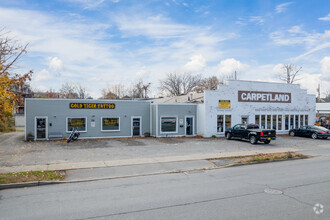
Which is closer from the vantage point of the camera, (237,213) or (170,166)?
(237,213)

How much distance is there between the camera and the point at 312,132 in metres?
25.8

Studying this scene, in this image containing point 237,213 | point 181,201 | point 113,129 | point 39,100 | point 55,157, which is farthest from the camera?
point 113,129

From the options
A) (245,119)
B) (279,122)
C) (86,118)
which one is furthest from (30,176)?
(279,122)

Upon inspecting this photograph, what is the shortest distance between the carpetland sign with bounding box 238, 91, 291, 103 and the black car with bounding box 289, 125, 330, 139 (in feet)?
12.9

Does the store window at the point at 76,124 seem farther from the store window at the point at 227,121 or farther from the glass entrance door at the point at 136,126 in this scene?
the store window at the point at 227,121

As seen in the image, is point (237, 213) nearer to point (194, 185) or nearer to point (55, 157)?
point (194, 185)

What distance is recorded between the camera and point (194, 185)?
9.13 meters

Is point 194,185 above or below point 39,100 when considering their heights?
below

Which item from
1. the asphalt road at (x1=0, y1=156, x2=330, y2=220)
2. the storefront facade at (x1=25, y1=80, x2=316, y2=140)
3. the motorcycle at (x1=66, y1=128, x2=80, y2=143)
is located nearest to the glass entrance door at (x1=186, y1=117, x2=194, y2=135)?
the storefront facade at (x1=25, y1=80, x2=316, y2=140)

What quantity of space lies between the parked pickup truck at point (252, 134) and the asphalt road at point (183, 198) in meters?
9.78

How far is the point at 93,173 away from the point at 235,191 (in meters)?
6.13

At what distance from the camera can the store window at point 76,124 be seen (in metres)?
23.8

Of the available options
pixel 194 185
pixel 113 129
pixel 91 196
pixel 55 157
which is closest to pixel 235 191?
pixel 194 185

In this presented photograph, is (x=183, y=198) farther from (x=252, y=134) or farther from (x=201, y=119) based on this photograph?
(x=201, y=119)
